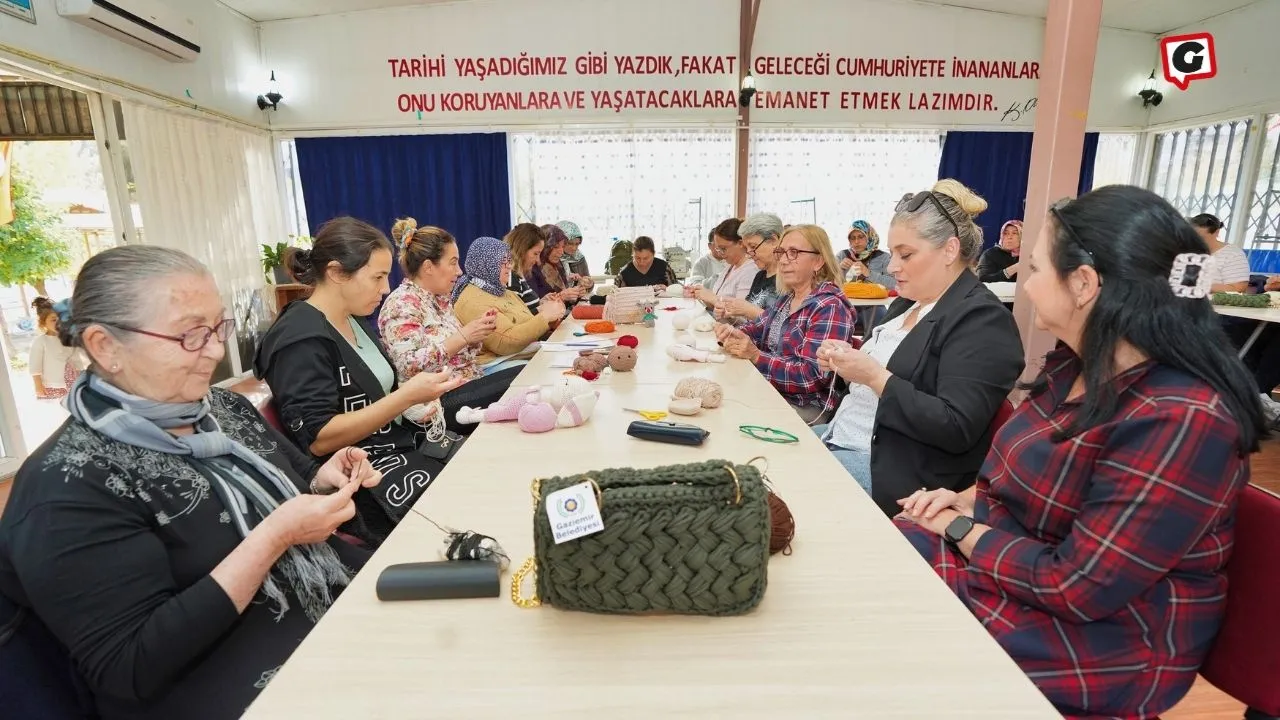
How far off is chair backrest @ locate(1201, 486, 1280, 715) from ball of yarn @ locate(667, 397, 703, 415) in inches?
42.9

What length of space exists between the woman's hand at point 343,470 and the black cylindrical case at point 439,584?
1.49 feet

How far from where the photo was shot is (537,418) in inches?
64.2

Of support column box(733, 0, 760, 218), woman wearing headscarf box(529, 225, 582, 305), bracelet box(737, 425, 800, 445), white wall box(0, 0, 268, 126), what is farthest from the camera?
support column box(733, 0, 760, 218)

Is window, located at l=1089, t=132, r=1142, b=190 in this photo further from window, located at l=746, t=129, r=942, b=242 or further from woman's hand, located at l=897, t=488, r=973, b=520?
woman's hand, located at l=897, t=488, r=973, b=520

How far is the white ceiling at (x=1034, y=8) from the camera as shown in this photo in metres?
6.30

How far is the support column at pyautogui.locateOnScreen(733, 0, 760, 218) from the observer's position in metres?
6.46

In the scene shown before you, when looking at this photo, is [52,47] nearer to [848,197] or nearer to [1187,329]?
[1187,329]

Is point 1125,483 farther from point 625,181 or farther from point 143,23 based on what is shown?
point 625,181

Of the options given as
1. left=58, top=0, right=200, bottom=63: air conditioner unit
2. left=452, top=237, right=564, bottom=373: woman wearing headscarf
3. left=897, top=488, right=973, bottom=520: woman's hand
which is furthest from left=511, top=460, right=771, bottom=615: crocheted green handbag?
left=58, top=0, right=200, bottom=63: air conditioner unit

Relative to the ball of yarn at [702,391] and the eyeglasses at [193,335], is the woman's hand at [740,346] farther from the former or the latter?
the eyeglasses at [193,335]

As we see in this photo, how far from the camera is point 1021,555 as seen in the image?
3.44 ft

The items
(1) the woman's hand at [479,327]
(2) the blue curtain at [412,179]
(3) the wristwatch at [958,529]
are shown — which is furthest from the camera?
(2) the blue curtain at [412,179]

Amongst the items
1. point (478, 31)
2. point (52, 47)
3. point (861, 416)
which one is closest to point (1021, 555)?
point (861, 416)
